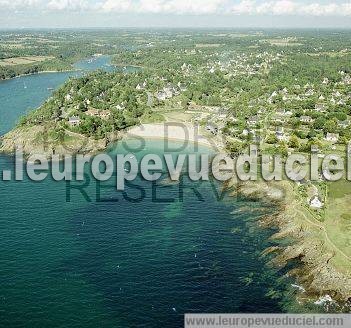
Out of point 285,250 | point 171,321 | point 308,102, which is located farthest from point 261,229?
point 308,102

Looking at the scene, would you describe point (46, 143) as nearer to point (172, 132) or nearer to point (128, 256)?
point (172, 132)

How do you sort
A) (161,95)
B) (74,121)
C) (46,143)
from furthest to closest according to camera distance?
(161,95), (74,121), (46,143)

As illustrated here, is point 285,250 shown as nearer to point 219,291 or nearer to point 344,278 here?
point 344,278

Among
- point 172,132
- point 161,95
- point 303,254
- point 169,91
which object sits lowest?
point 303,254

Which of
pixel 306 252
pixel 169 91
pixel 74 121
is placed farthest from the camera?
pixel 169 91

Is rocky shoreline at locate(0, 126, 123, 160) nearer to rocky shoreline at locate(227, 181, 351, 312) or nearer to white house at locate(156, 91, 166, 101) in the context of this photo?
rocky shoreline at locate(227, 181, 351, 312)

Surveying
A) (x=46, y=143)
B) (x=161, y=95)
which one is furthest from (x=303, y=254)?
(x=161, y=95)
